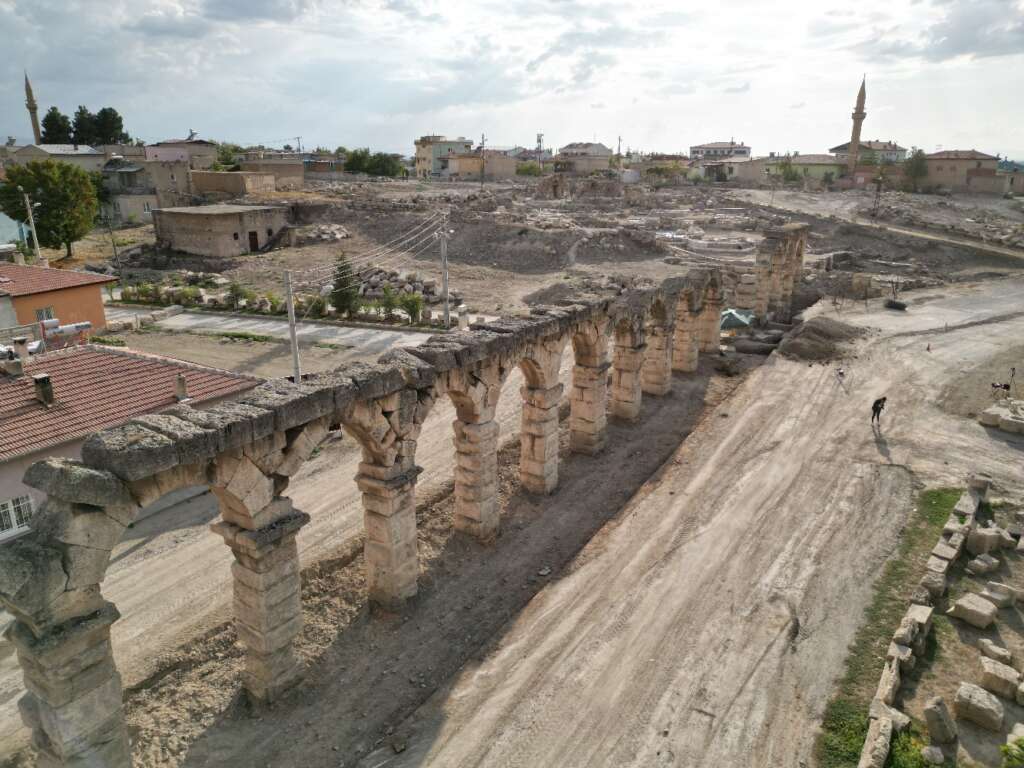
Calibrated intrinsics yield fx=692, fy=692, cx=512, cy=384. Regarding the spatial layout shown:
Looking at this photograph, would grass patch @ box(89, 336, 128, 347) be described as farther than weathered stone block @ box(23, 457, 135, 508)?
Yes

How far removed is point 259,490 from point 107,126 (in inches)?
3785

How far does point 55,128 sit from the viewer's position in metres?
82.7

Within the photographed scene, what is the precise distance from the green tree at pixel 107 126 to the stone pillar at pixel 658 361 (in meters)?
88.8

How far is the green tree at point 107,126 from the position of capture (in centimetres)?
8600

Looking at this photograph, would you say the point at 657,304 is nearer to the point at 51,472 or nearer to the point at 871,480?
the point at 871,480

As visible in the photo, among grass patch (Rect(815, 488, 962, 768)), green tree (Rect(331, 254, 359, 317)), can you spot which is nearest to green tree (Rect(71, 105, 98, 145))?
green tree (Rect(331, 254, 359, 317))

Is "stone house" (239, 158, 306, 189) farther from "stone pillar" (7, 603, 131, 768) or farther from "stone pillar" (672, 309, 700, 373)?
"stone pillar" (7, 603, 131, 768)

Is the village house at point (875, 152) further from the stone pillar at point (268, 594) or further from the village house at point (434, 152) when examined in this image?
the stone pillar at point (268, 594)

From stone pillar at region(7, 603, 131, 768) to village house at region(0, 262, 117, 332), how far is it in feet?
69.8

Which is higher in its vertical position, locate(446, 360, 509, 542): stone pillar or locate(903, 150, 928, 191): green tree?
locate(903, 150, 928, 191): green tree

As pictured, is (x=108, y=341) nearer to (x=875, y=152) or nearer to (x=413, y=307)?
(x=413, y=307)

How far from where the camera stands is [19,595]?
7.08m

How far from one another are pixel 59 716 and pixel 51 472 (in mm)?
2731

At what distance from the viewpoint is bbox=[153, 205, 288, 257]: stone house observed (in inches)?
1951
